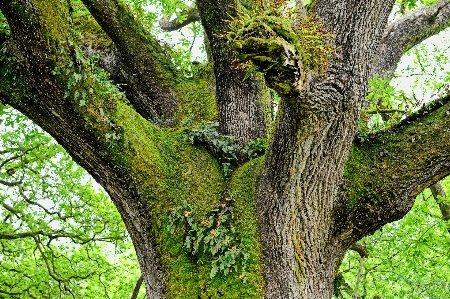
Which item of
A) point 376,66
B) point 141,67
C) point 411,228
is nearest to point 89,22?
point 141,67

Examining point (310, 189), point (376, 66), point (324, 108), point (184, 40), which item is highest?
point (184, 40)

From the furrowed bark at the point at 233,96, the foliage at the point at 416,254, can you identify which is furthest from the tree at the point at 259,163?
the foliage at the point at 416,254

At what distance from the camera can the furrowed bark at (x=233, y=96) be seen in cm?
477

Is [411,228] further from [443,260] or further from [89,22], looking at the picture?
[89,22]

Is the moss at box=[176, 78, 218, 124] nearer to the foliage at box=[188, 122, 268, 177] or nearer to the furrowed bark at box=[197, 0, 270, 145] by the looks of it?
the furrowed bark at box=[197, 0, 270, 145]

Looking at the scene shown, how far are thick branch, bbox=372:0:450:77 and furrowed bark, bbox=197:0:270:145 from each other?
5.45ft

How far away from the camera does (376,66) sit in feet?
17.7

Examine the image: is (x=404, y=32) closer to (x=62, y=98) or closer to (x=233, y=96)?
(x=233, y=96)

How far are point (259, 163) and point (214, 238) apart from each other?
0.91 metres

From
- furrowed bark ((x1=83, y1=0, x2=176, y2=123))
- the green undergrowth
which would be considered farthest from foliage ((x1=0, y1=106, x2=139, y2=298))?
the green undergrowth

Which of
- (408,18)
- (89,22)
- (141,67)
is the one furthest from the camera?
(89,22)

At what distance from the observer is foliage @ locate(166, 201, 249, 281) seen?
373 centimetres

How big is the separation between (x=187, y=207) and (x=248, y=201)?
579 millimetres

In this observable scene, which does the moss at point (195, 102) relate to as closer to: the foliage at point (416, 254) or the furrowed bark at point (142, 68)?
the furrowed bark at point (142, 68)
